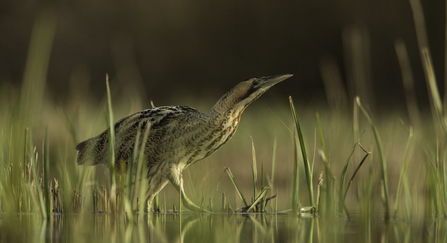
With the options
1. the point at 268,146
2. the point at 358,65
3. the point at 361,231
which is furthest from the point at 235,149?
the point at 361,231

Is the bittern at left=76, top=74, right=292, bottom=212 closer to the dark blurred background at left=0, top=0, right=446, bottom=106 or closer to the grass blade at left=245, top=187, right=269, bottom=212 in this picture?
the grass blade at left=245, top=187, right=269, bottom=212

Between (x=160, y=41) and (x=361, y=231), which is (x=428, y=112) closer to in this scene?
(x=160, y=41)

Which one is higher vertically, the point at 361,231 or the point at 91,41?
the point at 91,41

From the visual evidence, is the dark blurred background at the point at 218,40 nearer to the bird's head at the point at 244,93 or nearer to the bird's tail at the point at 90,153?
the bird's tail at the point at 90,153

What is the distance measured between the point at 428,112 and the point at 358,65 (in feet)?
10.5

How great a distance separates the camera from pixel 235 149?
3467 millimetres

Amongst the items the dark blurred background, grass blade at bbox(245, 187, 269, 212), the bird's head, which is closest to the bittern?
the bird's head

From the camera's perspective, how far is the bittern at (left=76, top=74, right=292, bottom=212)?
1769 millimetres

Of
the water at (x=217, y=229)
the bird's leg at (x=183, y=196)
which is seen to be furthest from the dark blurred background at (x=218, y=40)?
the water at (x=217, y=229)

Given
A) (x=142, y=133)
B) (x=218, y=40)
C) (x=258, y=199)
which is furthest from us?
(x=218, y=40)

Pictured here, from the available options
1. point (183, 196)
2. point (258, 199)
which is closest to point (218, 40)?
point (183, 196)

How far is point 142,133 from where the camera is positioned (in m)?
1.79

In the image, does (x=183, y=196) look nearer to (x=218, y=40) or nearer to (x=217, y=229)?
(x=217, y=229)

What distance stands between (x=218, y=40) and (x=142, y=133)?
14.5 ft
